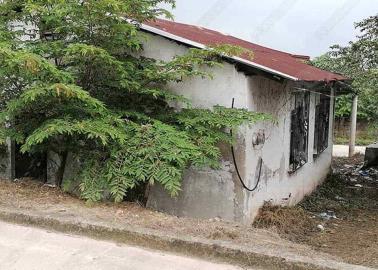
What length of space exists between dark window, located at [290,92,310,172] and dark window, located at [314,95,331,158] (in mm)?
939

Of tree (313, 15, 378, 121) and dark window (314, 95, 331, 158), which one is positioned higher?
tree (313, 15, 378, 121)

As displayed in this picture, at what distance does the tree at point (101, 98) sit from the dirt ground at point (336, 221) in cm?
172

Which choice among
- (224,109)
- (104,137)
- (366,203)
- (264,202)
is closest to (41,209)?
(104,137)

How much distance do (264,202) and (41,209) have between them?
364cm

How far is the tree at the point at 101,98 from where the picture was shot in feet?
16.4

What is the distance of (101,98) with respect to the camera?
6.07 m

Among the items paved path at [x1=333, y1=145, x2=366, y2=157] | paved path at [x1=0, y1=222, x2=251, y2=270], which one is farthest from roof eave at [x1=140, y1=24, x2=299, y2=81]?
paved path at [x1=333, y1=145, x2=366, y2=157]

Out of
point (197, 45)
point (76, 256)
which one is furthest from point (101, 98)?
point (76, 256)

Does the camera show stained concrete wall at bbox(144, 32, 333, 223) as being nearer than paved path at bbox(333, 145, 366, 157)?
Yes

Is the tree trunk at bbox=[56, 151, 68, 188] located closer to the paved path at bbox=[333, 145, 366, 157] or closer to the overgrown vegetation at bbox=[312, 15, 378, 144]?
the overgrown vegetation at bbox=[312, 15, 378, 144]

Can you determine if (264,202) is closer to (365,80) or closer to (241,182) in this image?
(241,182)

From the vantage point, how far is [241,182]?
638 cm

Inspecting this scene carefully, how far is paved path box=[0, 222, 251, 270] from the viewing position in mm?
3494

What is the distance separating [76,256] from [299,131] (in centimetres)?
589
